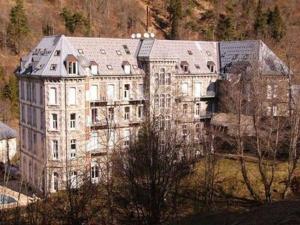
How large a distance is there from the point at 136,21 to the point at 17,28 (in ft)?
108

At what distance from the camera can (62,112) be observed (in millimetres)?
42188

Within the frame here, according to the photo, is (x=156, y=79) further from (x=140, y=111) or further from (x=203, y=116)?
(x=203, y=116)

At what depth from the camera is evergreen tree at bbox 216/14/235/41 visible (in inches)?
3415

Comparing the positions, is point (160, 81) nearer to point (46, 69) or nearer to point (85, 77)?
point (85, 77)

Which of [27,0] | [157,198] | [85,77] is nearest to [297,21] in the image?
[27,0]

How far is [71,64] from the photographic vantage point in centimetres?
4206

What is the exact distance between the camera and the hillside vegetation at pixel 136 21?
77.2 metres

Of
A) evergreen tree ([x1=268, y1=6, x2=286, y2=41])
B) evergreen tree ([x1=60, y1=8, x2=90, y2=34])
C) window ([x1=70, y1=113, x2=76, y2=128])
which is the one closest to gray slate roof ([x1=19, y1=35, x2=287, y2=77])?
window ([x1=70, y1=113, x2=76, y2=128])

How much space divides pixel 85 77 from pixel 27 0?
191 ft

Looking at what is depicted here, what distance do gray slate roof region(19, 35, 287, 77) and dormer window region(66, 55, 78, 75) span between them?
486 mm

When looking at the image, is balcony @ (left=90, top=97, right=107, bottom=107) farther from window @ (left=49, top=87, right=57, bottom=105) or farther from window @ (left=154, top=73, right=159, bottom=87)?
window @ (left=154, top=73, right=159, bottom=87)

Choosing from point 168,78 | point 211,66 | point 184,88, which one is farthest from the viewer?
point 211,66

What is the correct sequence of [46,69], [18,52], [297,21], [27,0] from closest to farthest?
1. [46,69]
2. [18,52]
3. [27,0]
4. [297,21]

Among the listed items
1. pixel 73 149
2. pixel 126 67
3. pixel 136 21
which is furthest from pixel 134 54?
pixel 136 21
